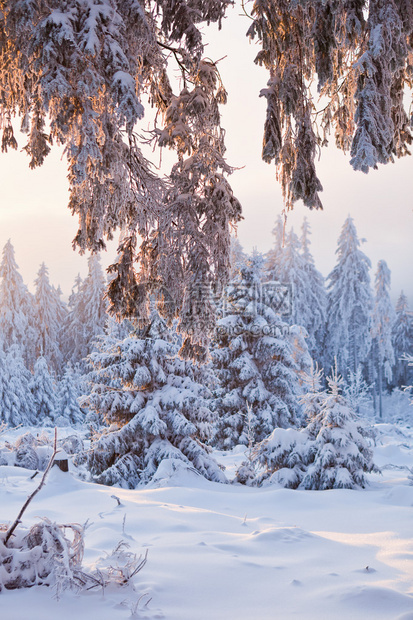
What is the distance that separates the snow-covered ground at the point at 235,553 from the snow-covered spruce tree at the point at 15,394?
20147 millimetres

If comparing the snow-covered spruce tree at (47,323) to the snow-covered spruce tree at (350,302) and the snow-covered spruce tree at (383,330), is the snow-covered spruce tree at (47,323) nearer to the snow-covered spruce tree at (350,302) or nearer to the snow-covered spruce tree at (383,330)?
the snow-covered spruce tree at (350,302)

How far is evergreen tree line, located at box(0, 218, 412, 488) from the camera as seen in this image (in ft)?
35.6

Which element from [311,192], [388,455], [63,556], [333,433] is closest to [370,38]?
[311,192]

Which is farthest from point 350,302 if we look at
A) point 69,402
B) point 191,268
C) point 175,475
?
point 191,268

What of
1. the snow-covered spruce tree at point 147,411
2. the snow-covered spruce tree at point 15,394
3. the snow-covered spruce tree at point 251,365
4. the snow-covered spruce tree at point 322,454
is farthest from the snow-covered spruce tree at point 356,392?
the snow-covered spruce tree at point 15,394

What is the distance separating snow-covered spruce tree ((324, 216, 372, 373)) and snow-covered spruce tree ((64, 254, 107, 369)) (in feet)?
54.3

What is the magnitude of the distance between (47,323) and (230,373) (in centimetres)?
2257

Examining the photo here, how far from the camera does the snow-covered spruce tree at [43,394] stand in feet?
95.9

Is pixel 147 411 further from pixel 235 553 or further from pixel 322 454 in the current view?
pixel 235 553

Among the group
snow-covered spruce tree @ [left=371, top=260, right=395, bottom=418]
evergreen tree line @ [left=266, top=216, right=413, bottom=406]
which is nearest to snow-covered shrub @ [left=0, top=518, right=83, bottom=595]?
evergreen tree line @ [left=266, top=216, right=413, bottom=406]

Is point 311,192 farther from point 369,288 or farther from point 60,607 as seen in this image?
point 369,288

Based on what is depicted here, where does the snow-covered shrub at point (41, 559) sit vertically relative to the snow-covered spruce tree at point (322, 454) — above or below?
above

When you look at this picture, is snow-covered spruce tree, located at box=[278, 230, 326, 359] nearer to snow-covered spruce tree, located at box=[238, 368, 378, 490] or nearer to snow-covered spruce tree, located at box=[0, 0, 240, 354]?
snow-covered spruce tree, located at box=[238, 368, 378, 490]

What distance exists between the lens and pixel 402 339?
42.7m
